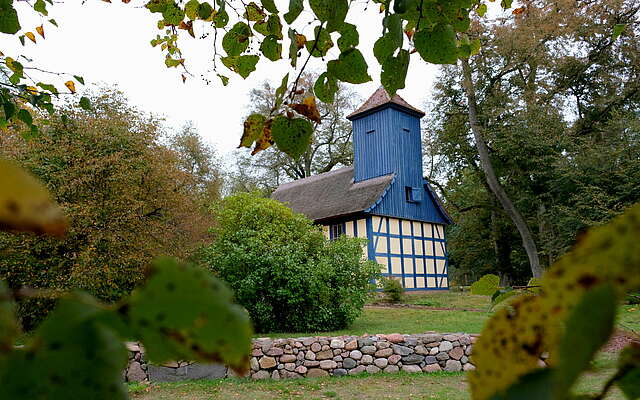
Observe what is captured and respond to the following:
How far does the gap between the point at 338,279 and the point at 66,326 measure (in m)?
9.75

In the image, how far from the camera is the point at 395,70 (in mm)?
1142

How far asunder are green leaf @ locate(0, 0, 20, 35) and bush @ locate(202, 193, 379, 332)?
25.9 ft

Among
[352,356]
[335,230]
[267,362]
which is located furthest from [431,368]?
[335,230]

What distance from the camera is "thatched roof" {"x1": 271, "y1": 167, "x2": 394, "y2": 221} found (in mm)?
17656

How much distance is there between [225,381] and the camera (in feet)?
23.4

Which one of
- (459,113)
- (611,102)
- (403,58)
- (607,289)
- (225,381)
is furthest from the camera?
(459,113)

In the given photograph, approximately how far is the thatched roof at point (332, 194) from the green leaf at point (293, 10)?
1474 cm

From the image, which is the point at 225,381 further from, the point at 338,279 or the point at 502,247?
A: the point at 502,247

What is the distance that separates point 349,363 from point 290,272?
2.21 meters

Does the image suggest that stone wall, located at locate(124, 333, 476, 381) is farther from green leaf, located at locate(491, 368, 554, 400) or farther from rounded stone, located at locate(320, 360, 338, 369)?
green leaf, located at locate(491, 368, 554, 400)

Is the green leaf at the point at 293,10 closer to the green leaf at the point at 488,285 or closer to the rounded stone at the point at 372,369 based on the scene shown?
the green leaf at the point at 488,285

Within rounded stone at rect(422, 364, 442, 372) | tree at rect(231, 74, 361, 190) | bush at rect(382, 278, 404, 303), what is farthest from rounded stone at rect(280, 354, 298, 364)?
tree at rect(231, 74, 361, 190)

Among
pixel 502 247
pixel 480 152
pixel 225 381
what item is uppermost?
pixel 480 152

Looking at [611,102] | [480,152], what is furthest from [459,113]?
[611,102]
